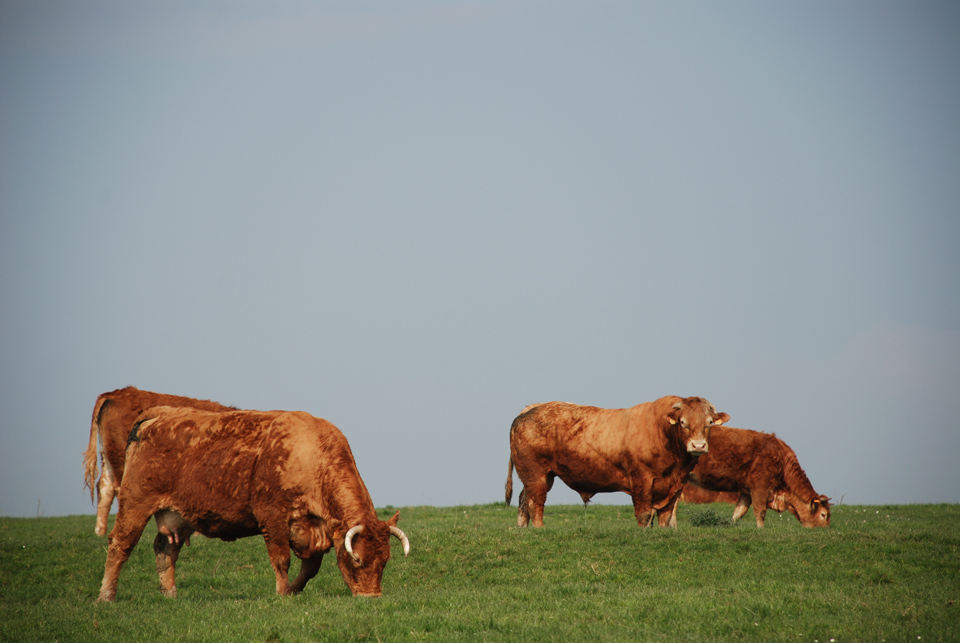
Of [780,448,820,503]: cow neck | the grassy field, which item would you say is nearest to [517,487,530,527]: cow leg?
the grassy field

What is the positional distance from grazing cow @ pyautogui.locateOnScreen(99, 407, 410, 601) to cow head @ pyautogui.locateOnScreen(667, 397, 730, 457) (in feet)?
28.8

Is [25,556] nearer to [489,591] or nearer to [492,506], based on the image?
[489,591]

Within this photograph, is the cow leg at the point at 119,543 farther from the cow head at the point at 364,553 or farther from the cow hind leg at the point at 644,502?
the cow hind leg at the point at 644,502

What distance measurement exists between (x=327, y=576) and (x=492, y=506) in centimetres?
1340

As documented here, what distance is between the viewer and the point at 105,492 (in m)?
21.2

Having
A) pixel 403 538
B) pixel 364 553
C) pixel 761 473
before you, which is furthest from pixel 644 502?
pixel 364 553

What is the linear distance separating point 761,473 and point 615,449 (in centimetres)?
632

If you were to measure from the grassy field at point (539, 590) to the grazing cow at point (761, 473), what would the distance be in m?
6.83

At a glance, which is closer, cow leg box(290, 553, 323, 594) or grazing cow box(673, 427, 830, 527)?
cow leg box(290, 553, 323, 594)

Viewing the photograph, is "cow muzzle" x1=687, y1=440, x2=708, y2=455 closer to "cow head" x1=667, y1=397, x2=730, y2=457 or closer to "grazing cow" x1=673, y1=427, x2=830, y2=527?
"cow head" x1=667, y1=397, x2=730, y2=457

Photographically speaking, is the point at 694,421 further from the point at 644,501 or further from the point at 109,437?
the point at 109,437

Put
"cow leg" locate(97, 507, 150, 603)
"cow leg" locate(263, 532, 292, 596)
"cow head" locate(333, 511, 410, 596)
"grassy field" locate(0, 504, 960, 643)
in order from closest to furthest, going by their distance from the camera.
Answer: "grassy field" locate(0, 504, 960, 643) < "cow head" locate(333, 511, 410, 596) < "cow leg" locate(263, 532, 292, 596) < "cow leg" locate(97, 507, 150, 603)

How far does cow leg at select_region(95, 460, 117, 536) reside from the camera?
2102 cm

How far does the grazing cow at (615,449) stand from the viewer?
1995 cm
